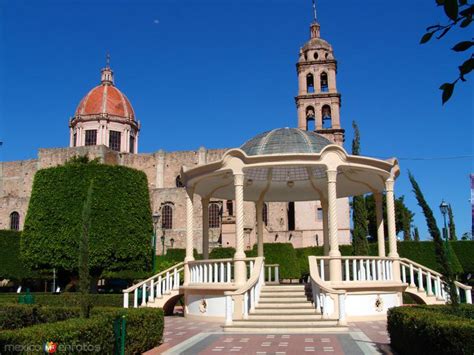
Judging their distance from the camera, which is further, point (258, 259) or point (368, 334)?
point (258, 259)

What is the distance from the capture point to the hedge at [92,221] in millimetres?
22453

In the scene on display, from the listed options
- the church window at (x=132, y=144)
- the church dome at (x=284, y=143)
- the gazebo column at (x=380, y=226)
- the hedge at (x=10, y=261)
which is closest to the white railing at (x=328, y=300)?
the church dome at (x=284, y=143)

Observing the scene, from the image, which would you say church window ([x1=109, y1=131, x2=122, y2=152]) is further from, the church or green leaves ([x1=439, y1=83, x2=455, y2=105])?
green leaves ([x1=439, y1=83, x2=455, y2=105])

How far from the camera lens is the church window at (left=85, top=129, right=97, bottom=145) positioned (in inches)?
2507

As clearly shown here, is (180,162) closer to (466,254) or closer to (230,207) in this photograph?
(230,207)

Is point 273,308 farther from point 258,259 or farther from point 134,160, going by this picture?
point 134,160

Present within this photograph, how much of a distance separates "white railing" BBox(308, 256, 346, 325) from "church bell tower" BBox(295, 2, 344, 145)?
107ft

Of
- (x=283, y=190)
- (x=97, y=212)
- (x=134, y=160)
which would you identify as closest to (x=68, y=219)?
(x=97, y=212)

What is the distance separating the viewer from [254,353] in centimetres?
922

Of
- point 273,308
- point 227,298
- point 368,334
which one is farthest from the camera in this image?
point 273,308

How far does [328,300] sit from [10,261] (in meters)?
27.9

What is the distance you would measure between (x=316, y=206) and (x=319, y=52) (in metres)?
14.9

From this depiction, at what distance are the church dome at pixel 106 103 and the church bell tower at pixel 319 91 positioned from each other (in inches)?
1085

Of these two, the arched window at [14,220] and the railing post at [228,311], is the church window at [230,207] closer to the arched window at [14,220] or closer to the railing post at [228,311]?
the arched window at [14,220]
